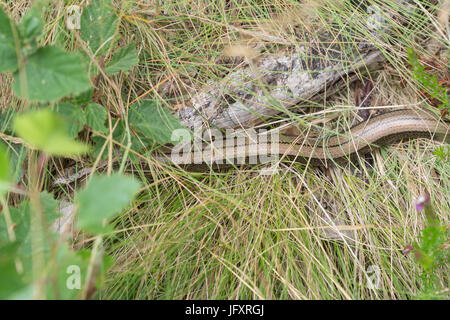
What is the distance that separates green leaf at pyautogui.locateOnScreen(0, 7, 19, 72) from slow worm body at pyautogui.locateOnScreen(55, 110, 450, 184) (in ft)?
3.14

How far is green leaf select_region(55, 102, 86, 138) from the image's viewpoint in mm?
1700

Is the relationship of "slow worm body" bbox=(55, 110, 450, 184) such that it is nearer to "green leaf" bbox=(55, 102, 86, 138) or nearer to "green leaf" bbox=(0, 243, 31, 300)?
"green leaf" bbox=(55, 102, 86, 138)

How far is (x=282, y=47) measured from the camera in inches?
88.1

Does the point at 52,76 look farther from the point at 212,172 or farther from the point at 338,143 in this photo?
the point at 338,143

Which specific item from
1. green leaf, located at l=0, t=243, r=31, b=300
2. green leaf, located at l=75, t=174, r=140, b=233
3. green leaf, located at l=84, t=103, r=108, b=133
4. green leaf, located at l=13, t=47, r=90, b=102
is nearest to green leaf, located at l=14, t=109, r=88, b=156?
green leaf, located at l=75, t=174, r=140, b=233

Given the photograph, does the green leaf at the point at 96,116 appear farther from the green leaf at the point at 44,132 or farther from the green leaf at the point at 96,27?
the green leaf at the point at 44,132

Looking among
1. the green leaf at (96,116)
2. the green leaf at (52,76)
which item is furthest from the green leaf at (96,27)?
the green leaf at (52,76)

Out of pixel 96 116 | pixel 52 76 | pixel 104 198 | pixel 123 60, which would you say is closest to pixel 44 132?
pixel 104 198

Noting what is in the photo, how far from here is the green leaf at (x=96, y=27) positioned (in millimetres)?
1745

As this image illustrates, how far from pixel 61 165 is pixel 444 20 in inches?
90.1

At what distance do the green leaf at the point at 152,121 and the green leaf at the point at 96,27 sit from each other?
12.9 inches

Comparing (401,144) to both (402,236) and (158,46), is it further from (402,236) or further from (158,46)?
(158,46)

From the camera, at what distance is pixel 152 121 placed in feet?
6.27
